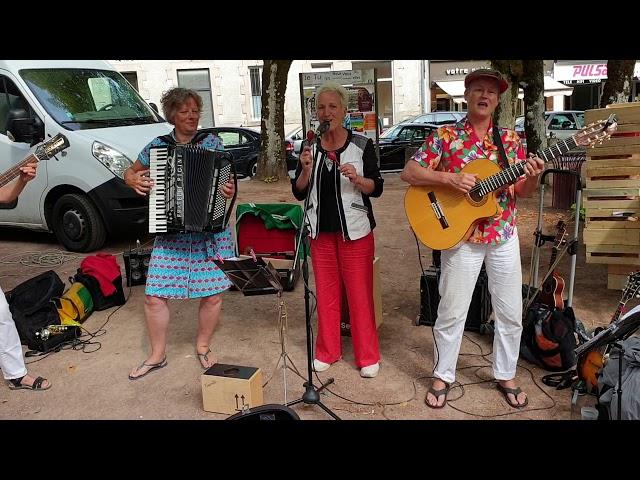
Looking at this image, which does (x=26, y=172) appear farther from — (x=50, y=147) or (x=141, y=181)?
(x=141, y=181)

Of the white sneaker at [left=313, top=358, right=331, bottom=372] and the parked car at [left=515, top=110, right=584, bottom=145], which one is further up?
the parked car at [left=515, top=110, right=584, bottom=145]

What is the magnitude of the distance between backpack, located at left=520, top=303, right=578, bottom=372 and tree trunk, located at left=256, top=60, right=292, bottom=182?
9.36m

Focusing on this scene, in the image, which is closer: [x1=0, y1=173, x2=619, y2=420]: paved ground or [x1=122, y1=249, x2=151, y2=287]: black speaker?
[x1=0, y1=173, x2=619, y2=420]: paved ground

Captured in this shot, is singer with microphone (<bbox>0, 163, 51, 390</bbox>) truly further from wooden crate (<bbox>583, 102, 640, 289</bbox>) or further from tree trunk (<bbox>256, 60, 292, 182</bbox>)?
tree trunk (<bbox>256, 60, 292, 182</bbox>)

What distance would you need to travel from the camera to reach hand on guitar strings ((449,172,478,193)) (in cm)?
311

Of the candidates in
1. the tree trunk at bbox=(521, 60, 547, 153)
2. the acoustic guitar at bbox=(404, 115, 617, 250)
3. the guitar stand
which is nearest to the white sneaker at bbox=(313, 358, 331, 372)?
the acoustic guitar at bbox=(404, 115, 617, 250)

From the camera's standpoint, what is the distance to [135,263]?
18.5ft

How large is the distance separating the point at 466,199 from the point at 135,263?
3.69 meters

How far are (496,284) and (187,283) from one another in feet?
6.51

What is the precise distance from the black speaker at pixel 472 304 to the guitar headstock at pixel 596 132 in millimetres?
1486

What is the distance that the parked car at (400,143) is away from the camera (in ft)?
46.0

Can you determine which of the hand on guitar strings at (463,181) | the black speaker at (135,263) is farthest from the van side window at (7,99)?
the hand on guitar strings at (463,181)

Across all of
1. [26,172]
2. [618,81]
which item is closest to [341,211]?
[26,172]

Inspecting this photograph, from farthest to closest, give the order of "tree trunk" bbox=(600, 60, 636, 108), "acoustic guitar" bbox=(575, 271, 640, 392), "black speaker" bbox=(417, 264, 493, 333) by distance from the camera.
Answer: "tree trunk" bbox=(600, 60, 636, 108) → "black speaker" bbox=(417, 264, 493, 333) → "acoustic guitar" bbox=(575, 271, 640, 392)
